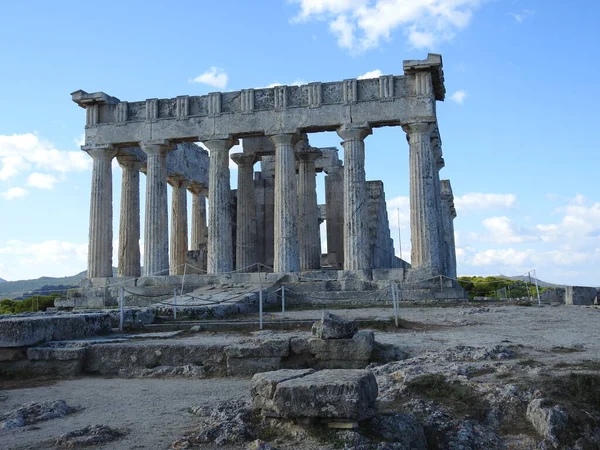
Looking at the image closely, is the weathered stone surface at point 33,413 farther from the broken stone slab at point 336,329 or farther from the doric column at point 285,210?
the doric column at point 285,210

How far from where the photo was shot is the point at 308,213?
30.0 m

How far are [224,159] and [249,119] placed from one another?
207 cm

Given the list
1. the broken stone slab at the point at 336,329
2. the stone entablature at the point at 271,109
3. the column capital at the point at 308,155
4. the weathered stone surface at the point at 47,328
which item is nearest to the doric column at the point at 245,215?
the column capital at the point at 308,155

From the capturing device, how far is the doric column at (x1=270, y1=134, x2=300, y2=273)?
2548cm

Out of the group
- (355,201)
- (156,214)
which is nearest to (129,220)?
(156,214)

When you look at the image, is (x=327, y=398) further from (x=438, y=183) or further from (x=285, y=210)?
(x=438, y=183)

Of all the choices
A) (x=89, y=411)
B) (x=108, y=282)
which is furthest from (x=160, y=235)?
(x=89, y=411)

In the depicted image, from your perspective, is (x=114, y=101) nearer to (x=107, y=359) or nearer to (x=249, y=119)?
(x=249, y=119)

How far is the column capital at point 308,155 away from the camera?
30.6 m

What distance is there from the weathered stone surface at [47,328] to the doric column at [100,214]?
1533cm

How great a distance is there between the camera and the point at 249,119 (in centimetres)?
2648

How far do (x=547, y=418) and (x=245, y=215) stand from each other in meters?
24.6

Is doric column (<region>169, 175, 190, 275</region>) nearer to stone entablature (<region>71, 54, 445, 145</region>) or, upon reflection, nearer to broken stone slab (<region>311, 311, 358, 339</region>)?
stone entablature (<region>71, 54, 445, 145</region>)

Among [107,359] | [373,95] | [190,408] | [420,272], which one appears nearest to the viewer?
[190,408]
